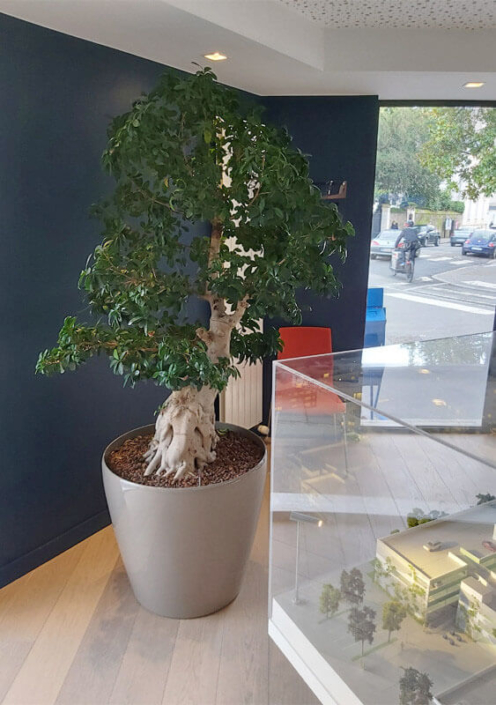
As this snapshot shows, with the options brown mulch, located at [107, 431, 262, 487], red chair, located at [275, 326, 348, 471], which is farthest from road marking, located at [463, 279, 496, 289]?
red chair, located at [275, 326, 348, 471]

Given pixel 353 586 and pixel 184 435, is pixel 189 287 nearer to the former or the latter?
pixel 184 435

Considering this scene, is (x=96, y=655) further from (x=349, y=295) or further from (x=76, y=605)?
(x=349, y=295)

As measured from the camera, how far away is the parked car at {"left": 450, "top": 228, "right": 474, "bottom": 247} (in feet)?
13.6

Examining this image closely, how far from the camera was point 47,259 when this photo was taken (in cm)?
251

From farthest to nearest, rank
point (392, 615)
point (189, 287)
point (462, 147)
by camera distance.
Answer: point (462, 147), point (189, 287), point (392, 615)

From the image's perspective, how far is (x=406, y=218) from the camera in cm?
406

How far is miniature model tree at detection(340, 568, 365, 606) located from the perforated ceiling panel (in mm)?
2378

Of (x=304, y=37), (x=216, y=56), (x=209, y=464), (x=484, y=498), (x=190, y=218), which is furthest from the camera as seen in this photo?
(x=304, y=37)

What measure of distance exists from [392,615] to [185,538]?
100 cm

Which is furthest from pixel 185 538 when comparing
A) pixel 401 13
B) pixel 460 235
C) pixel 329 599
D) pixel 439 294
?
pixel 460 235

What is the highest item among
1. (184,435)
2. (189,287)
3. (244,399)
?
(189,287)

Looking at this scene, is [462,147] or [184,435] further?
[462,147]

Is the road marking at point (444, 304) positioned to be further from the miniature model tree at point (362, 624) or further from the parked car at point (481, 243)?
the miniature model tree at point (362, 624)

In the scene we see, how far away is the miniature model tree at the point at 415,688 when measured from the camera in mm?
1308
